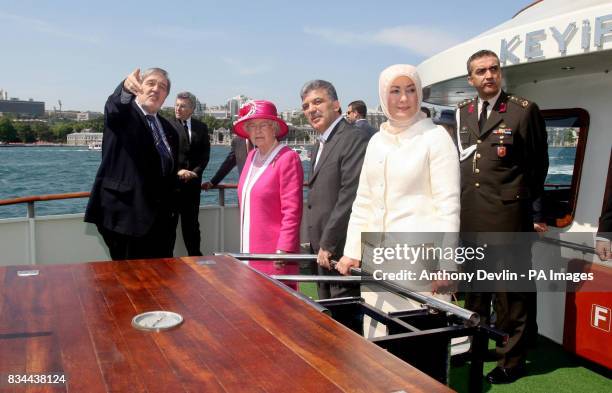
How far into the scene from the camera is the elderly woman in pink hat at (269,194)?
9.21 feet

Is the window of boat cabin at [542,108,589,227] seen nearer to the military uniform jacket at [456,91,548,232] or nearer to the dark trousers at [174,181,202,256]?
the military uniform jacket at [456,91,548,232]

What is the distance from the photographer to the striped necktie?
3.16m

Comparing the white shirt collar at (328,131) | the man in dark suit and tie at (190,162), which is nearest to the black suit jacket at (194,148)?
the man in dark suit and tie at (190,162)

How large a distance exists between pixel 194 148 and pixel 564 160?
3.13 meters

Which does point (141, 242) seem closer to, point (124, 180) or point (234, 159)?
point (124, 180)

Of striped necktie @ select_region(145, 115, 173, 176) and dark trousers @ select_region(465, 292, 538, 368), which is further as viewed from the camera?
striped necktie @ select_region(145, 115, 173, 176)

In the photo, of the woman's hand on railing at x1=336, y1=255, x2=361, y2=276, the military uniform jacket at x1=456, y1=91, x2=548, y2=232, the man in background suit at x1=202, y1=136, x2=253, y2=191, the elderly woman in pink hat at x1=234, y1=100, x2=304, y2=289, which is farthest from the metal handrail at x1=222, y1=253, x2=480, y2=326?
the man in background suit at x1=202, y1=136, x2=253, y2=191

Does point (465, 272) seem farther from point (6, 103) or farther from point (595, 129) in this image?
point (6, 103)

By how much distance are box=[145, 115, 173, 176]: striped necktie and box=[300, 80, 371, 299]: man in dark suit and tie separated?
2.96ft

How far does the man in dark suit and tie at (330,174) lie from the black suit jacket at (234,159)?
237 cm

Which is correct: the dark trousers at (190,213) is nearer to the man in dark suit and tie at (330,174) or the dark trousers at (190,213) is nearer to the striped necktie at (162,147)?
the striped necktie at (162,147)

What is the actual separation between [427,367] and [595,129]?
2.46 meters

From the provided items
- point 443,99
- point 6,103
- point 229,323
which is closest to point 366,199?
point 229,323

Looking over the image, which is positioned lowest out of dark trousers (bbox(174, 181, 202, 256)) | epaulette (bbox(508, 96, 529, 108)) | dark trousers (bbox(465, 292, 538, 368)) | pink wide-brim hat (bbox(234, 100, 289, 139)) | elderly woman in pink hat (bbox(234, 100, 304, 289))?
dark trousers (bbox(465, 292, 538, 368))
